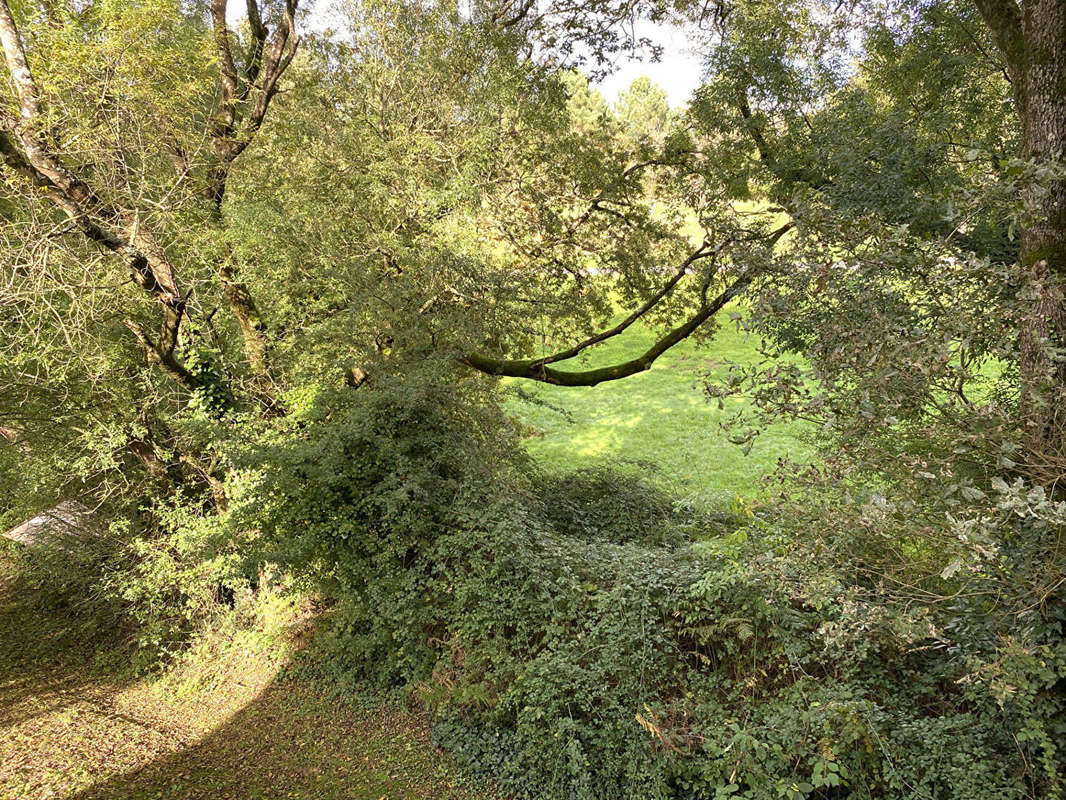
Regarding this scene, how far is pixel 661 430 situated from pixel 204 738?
1325 cm

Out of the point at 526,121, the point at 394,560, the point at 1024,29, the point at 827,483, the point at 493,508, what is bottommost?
the point at 394,560

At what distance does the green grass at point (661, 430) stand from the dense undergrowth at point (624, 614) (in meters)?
2.59

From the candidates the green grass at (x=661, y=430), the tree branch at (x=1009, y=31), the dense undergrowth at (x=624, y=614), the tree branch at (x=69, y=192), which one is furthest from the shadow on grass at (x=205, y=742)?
the tree branch at (x=1009, y=31)

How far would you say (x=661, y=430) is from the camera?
1739cm

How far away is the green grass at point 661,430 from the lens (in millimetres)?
13562

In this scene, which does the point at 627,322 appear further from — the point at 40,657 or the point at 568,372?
the point at 40,657

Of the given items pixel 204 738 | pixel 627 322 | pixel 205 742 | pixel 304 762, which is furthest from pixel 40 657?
pixel 627 322

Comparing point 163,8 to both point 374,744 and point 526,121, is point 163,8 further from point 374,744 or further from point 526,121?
point 374,744

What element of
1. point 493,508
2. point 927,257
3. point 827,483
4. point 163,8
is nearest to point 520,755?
point 493,508

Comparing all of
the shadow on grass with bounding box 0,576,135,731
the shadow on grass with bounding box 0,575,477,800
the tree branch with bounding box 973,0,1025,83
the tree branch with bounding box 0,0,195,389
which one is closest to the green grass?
the tree branch with bounding box 0,0,195,389

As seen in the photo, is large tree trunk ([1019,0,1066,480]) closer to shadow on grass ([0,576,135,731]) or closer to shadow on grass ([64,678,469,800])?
shadow on grass ([64,678,469,800])

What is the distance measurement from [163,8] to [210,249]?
2987 mm

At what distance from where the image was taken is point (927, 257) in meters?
3.29

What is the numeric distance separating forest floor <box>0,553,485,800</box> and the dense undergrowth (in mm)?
485
